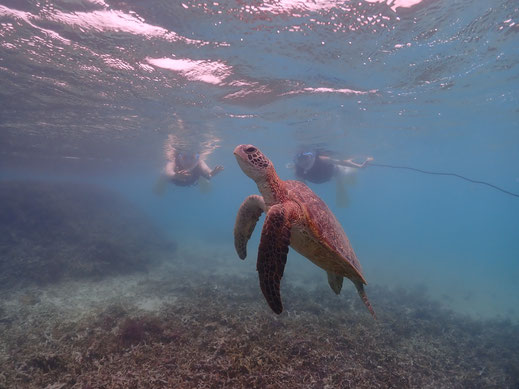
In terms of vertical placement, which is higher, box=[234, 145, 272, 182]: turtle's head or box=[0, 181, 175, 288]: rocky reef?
box=[234, 145, 272, 182]: turtle's head

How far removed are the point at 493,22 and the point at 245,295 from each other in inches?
522

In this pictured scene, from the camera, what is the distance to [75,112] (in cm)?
1569

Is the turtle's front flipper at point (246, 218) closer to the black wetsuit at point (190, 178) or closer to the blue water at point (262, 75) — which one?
the blue water at point (262, 75)

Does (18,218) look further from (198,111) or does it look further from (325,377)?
(325,377)

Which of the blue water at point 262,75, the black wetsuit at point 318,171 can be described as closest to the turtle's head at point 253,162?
the blue water at point 262,75

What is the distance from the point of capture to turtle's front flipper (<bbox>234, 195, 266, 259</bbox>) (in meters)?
4.98

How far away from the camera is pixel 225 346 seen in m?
5.01

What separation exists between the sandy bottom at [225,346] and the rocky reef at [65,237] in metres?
2.82

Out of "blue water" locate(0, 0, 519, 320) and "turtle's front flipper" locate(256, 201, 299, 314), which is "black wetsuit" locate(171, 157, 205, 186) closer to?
"blue water" locate(0, 0, 519, 320)

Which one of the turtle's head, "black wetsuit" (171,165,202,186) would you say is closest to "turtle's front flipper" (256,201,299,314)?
the turtle's head

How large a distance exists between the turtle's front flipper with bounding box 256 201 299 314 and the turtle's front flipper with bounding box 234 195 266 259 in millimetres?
1508

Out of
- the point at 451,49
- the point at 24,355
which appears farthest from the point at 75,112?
the point at 451,49

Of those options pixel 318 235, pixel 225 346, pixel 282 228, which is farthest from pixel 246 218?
pixel 225 346

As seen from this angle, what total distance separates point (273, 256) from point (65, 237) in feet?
62.1
